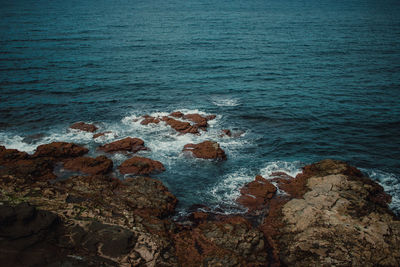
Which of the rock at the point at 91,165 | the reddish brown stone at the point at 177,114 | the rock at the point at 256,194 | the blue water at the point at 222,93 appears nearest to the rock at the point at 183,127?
the blue water at the point at 222,93

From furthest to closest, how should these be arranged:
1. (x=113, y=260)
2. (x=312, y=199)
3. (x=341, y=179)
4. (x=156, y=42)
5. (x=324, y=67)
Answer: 1. (x=156, y=42)
2. (x=324, y=67)
3. (x=341, y=179)
4. (x=312, y=199)
5. (x=113, y=260)

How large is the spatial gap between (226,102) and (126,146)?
640 inches

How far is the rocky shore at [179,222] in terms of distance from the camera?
11.9 meters

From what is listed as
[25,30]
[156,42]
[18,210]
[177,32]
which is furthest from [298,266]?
[25,30]

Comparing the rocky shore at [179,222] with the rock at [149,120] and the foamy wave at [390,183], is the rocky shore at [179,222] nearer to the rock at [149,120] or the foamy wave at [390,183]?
the foamy wave at [390,183]

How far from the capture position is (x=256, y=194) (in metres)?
18.9

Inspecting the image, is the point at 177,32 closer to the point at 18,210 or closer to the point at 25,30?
the point at 25,30

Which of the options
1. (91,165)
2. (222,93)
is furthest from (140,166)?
(222,93)

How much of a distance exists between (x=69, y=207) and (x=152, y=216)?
4.60 m

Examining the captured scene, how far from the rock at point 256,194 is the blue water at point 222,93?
0.84 m

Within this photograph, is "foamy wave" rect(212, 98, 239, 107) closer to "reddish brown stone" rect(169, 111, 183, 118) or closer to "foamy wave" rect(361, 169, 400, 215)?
"reddish brown stone" rect(169, 111, 183, 118)

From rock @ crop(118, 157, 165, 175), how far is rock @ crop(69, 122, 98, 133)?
851cm

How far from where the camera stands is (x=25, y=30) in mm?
68938

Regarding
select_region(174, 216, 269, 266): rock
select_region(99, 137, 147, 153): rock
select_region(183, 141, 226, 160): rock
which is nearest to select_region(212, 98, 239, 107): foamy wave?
select_region(183, 141, 226, 160): rock
